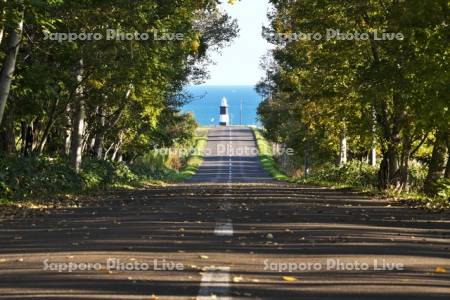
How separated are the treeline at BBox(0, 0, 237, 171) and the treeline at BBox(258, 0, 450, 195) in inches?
172

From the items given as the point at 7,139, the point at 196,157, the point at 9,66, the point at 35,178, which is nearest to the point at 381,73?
the point at 9,66

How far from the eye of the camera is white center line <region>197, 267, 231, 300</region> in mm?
7652

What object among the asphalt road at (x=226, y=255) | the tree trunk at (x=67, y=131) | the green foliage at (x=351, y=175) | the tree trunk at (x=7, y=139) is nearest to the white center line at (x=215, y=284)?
the asphalt road at (x=226, y=255)

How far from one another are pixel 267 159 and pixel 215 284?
94603 millimetres

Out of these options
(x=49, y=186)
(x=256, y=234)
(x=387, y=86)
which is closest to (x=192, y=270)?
(x=256, y=234)

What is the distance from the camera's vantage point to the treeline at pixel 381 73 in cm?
1828

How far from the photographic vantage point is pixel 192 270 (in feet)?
30.2

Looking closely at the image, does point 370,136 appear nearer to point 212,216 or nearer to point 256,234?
point 212,216

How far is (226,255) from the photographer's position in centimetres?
1043

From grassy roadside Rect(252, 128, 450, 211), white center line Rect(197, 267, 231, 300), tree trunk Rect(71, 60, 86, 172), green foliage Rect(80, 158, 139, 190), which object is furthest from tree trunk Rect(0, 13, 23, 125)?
white center line Rect(197, 267, 231, 300)

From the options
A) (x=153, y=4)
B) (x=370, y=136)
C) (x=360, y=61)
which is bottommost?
(x=370, y=136)

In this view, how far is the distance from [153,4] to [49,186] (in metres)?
6.75

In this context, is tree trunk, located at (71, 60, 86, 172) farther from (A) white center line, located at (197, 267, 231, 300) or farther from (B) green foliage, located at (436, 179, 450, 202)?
(A) white center line, located at (197, 267, 231, 300)

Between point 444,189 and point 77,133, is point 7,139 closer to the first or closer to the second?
point 77,133
